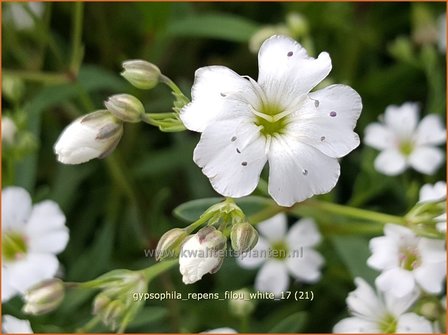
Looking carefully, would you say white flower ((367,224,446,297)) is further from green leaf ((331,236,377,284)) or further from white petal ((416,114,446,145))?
white petal ((416,114,446,145))

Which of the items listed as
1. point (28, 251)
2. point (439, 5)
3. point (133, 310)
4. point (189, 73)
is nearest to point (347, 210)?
point (133, 310)

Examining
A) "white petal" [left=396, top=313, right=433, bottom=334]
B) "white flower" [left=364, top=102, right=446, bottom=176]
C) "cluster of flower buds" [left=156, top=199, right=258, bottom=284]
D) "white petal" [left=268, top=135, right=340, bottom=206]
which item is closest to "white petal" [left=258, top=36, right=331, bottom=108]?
"white petal" [left=268, top=135, right=340, bottom=206]

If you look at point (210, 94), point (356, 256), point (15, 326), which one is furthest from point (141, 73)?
point (356, 256)

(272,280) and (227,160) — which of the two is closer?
(227,160)

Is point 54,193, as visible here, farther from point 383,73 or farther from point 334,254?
point 383,73

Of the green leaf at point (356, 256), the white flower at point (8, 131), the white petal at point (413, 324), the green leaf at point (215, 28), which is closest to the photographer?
the white petal at point (413, 324)

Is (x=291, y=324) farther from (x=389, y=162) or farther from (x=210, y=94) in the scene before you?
(x=210, y=94)

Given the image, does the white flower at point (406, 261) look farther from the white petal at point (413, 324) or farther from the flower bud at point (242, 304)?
the flower bud at point (242, 304)

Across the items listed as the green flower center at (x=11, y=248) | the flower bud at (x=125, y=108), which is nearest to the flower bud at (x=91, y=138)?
the flower bud at (x=125, y=108)
